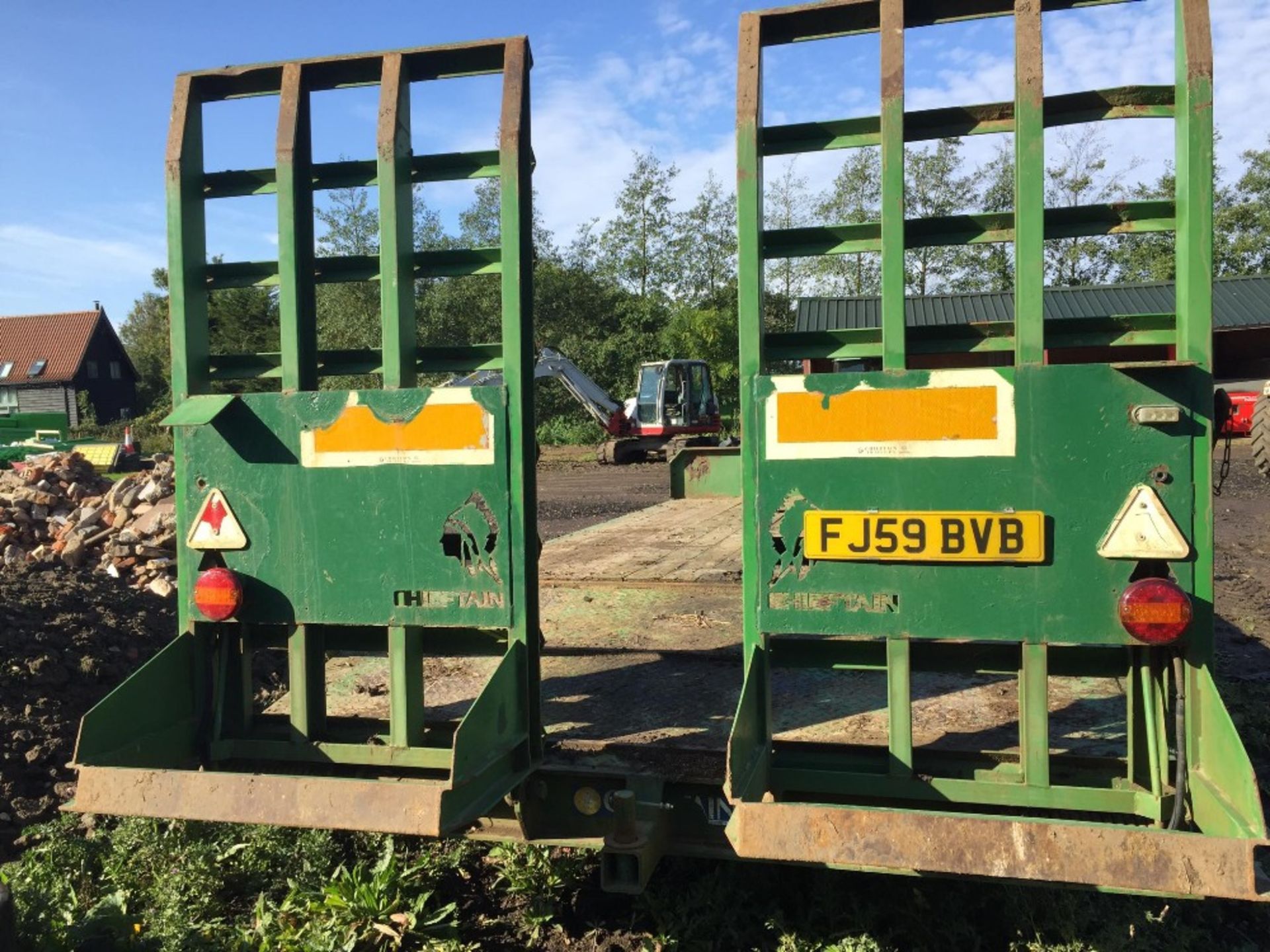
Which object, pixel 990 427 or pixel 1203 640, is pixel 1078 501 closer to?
pixel 990 427

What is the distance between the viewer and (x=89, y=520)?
38.7 ft

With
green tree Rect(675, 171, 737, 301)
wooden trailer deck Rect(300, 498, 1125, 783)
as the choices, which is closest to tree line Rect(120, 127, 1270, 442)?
green tree Rect(675, 171, 737, 301)

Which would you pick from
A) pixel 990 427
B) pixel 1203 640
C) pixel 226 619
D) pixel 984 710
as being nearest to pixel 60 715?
pixel 226 619

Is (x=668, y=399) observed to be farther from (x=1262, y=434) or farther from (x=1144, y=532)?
(x=1144, y=532)

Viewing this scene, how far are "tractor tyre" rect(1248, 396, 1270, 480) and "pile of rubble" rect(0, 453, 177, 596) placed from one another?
50.2 feet

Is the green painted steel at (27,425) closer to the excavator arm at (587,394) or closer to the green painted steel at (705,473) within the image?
the excavator arm at (587,394)

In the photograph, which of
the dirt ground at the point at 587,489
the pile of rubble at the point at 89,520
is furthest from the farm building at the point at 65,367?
the pile of rubble at the point at 89,520

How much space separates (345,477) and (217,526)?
0.48m

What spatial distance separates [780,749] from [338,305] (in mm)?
37453

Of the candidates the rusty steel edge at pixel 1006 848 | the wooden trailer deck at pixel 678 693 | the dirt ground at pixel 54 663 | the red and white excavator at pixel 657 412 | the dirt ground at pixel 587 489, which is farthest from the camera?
the red and white excavator at pixel 657 412

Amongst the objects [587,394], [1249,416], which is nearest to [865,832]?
[1249,416]

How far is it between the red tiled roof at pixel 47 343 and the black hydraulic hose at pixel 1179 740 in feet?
172

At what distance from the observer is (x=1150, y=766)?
2.68 metres

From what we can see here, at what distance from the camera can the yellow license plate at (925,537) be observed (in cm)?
259
